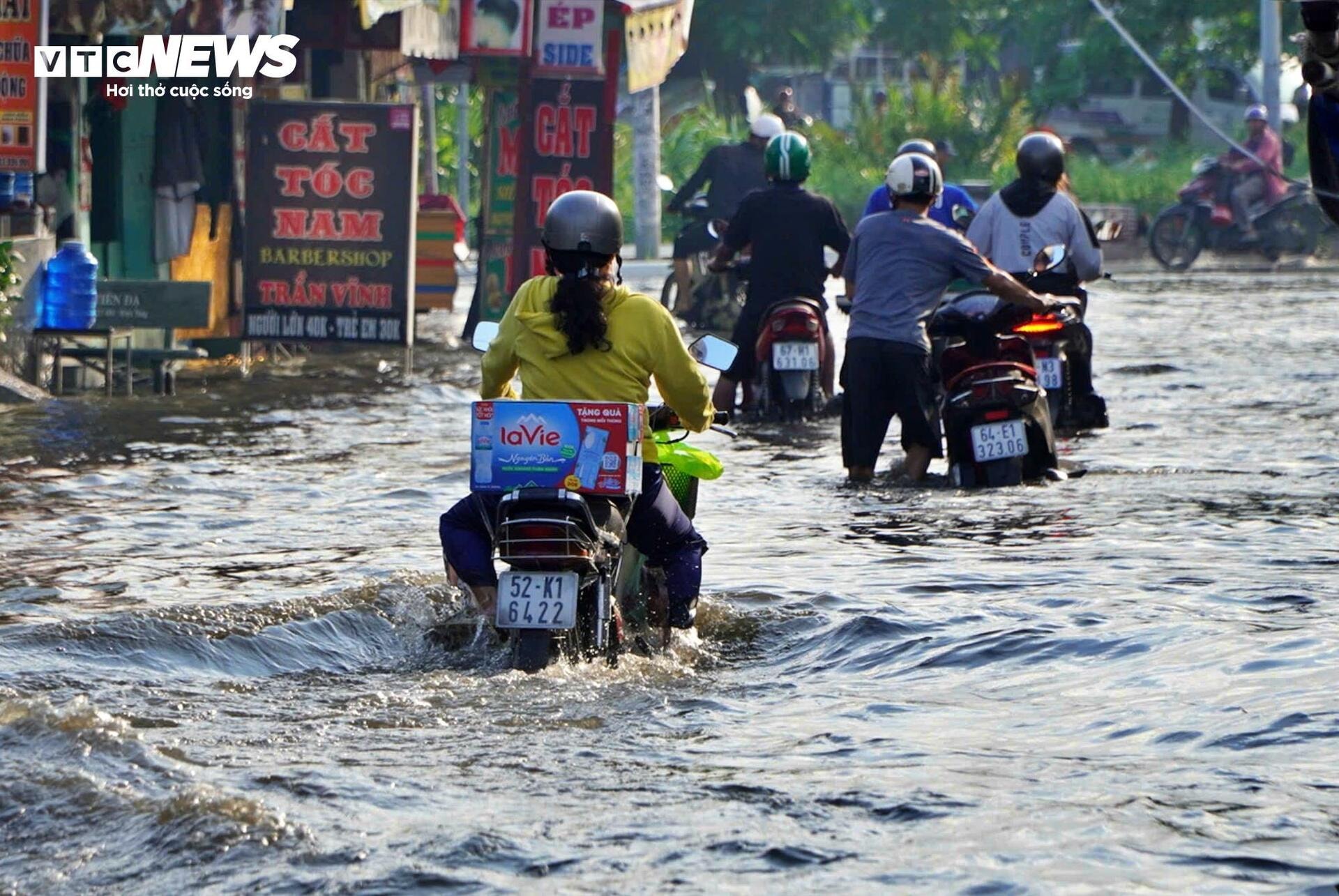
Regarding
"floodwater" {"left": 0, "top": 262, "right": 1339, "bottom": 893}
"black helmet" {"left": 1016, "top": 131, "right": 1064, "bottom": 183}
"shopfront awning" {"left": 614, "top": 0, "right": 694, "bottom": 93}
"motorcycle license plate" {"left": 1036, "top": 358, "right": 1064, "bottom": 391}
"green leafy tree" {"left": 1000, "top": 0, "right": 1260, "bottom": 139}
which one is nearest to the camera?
"floodwater" {"left": 0, "top": 262, "right": 1339, "bottom": 893}

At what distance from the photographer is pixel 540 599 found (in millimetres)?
6602

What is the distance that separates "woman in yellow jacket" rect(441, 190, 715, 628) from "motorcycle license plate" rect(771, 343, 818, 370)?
655cm

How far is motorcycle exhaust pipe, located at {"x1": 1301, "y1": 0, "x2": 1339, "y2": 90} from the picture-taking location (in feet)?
18.0

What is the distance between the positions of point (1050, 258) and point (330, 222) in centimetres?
575

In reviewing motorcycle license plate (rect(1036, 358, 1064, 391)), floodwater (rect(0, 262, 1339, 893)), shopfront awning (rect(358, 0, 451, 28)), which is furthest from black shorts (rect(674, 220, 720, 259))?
floodwater (rect(0, 262, 1339, 893))

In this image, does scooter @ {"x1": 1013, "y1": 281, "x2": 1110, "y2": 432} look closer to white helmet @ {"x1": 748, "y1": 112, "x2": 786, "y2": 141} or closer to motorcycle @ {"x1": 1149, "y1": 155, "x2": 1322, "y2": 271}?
white helmet @ {"x1": 748, "y1": 112, "x2": 786, "y2": 141}

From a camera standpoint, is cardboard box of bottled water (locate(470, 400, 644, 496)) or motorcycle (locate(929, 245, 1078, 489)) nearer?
cardboard box of bottled water (locate(470, 400, 644, 496))

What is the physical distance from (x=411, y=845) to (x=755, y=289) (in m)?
8.88

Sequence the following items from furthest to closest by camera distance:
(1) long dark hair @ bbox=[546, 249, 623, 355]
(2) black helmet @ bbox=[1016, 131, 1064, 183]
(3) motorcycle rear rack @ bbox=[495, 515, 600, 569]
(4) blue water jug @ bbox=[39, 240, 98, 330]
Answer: (4) blue water jug @ bbox=[39, 240, 98, 330] → (2) black helmet @ bbox=[1016, 131, 1064, 183] → (1) long dark hair @ bbox=[546, 249, 623, 355] → (3) motorcycle rear rack @ bbox=[495, 515, 600, 569]

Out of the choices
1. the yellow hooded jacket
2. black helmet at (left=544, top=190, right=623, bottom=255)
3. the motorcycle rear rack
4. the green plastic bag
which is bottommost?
the motorcycle rear rack

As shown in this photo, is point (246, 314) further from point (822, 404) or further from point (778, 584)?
point (778, 584)

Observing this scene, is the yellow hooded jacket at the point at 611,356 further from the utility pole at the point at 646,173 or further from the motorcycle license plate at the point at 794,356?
the utility pole at the point at 646,173

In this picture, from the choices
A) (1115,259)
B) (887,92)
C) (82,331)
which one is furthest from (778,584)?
(887,92)

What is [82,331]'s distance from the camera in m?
15.0
